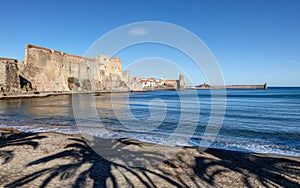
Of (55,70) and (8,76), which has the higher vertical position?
(55,70)

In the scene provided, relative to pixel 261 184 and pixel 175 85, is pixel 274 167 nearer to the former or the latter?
pixel 261 184

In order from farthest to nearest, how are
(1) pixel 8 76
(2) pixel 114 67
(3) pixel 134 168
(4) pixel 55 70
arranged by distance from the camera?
(2) pixel 114 67 < (4) pixel 55 70 < (1) pixel 8 76 < (3) pixel 134 168

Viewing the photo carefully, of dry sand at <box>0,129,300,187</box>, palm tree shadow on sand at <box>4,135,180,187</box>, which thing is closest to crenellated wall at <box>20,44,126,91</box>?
dry sand at <box>0,129,300,187</box>

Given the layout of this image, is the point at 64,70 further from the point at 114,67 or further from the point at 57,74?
the point at 114,67

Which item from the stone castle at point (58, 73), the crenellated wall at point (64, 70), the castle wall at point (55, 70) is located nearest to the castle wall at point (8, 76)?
the stone castle at point (58, 73)

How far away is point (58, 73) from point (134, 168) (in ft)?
165

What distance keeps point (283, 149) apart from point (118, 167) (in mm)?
6074

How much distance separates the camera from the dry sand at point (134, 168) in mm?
4073

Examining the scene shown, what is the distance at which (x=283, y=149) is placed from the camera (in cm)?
779

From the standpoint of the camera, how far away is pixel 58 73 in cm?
5053

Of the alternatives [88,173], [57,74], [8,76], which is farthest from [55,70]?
[88,173]

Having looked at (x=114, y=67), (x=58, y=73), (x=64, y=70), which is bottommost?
(x=58, y=73)

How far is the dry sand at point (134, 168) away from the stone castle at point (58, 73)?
34.6 metres

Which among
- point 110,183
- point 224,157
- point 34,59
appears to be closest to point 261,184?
point 224,157
